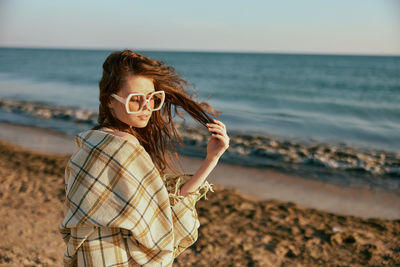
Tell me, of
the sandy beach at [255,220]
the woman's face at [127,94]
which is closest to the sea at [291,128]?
the woman's face at [127,94]

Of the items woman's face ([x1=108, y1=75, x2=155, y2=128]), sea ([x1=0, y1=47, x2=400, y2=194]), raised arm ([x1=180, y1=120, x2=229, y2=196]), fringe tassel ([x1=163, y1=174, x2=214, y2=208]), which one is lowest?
sea ([x1=0, y1=47, x2=400, y2=194])

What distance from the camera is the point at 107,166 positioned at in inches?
58.6

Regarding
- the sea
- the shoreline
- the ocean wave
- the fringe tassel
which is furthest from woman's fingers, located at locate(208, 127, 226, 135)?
the ocean wave

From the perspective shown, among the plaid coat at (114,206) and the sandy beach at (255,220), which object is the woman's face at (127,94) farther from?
the sandy beach at (255,220)

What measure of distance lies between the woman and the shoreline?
3914 millimetres

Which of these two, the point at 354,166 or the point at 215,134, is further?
the point at 354,166

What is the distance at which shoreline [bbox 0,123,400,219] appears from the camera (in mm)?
5352

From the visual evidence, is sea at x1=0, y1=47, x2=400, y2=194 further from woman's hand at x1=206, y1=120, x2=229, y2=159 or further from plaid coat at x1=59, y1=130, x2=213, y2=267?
plaid coat at x1=59, y1=130, x2=213, y2=267

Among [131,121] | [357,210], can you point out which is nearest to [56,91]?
[357,210]

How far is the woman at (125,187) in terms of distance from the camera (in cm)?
149

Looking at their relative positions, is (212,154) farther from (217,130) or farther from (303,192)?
(303,192)

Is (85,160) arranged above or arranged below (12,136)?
above

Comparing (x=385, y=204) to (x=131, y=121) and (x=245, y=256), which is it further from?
(x=131, y=121)

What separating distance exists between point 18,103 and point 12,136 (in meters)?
6.12
